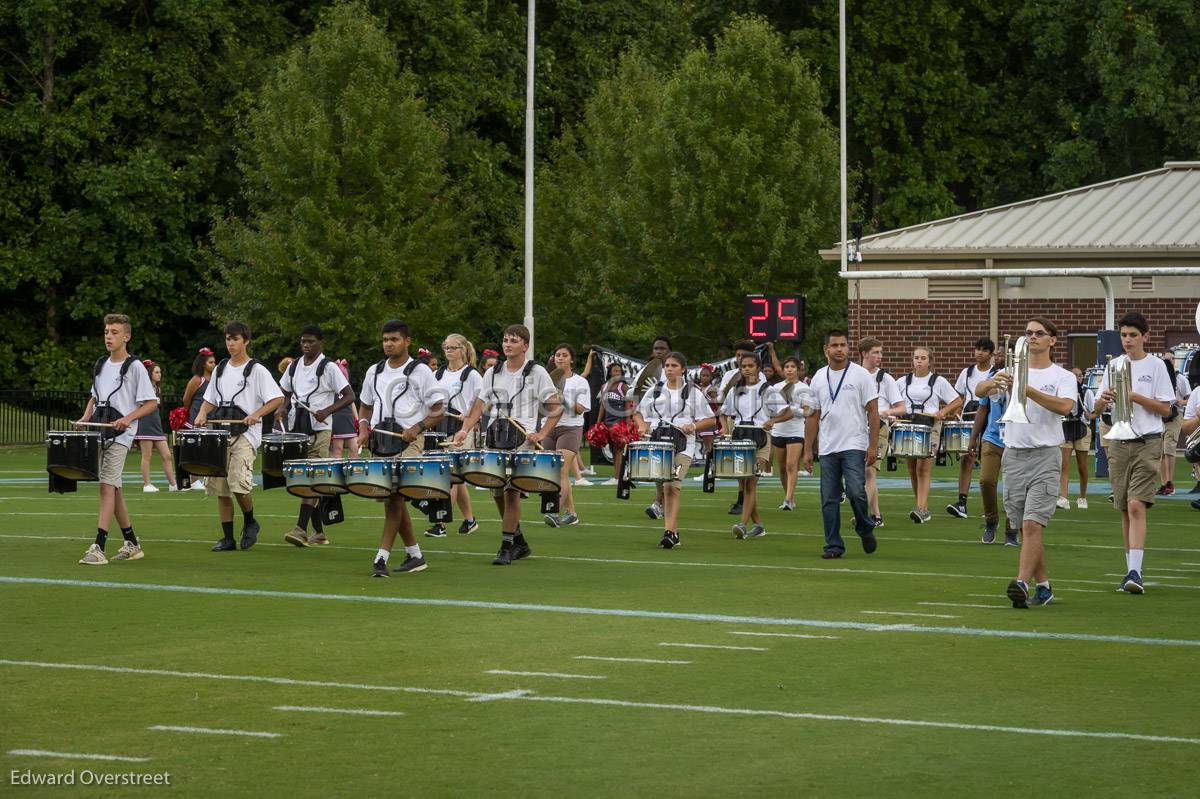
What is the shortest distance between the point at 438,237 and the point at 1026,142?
780 inches

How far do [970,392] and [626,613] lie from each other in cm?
1085

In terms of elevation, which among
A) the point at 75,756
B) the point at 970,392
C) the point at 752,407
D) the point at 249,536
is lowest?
the point at 75,756

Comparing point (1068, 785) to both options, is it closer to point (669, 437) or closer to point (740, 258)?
point (669, 437)

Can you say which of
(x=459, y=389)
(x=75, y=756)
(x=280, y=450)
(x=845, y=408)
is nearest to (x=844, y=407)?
(x=845, y=408)

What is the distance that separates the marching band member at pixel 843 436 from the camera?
17266mm

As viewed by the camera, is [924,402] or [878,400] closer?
[878,400]

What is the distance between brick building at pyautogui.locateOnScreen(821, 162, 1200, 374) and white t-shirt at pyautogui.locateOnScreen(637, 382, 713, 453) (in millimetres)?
21028

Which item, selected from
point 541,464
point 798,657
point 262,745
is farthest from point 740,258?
point 262,745

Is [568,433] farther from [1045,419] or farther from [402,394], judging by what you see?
[1045,419]

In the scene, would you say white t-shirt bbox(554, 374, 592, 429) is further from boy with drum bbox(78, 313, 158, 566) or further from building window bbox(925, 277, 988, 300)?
building window bbox(925, 277, 988, 300)

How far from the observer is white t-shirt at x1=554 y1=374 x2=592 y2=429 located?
69.4ft

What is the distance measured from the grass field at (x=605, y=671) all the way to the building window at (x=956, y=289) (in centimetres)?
2212

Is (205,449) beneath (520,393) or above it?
beneath

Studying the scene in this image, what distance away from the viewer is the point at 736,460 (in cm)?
1933
